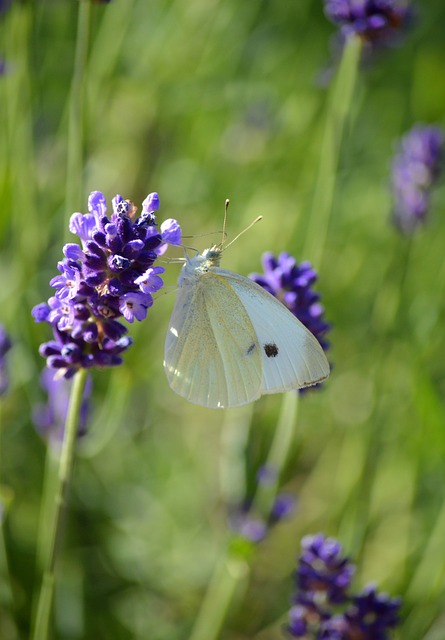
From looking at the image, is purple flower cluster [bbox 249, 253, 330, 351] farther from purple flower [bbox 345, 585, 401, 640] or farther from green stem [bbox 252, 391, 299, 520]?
purple flower [bbox 345, 585, 401, 640]

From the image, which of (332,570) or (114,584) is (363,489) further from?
(114,584)

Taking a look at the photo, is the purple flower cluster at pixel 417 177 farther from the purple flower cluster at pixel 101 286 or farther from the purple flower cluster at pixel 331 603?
the purple flower cluster at pixel 101 286

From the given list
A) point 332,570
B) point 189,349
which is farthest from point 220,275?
point 332,570

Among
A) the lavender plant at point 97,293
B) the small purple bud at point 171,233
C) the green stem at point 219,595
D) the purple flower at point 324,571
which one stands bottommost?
the green stem at point 219,595

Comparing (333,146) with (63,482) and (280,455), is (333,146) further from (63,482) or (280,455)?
(63,482)

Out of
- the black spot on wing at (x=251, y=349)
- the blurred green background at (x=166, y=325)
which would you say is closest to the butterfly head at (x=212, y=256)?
the black spot on wing at (x=251, y=349)

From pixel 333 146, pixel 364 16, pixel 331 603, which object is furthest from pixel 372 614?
pixel 364 16
